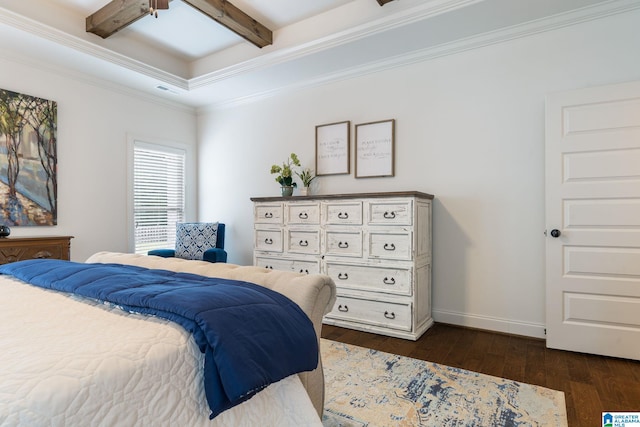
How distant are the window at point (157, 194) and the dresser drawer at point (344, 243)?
265 centimetres

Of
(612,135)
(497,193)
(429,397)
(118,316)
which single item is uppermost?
(612,135)

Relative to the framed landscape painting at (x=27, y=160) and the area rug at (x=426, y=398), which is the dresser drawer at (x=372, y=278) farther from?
the framed landscape painting at (x=27, y=160)

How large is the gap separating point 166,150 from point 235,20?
2238 mm

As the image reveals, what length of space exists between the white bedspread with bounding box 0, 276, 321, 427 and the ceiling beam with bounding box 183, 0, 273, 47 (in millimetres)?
2708

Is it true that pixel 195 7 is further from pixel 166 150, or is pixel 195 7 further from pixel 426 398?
pixel 426 398

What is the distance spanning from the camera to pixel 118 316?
1147 mm

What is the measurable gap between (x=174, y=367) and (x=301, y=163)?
11.2 feet

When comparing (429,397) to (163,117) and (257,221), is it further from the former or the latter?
(163,117)

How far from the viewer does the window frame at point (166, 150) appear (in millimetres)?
4312

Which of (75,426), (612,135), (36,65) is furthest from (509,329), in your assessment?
(36,65)

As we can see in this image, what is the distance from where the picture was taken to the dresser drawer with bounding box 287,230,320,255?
3.39m

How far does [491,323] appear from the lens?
10.1 ft
